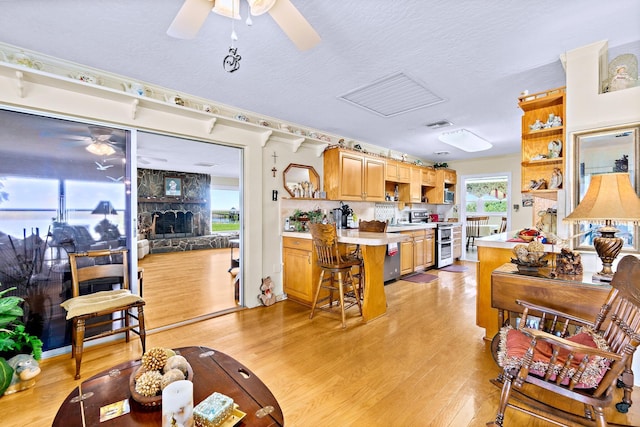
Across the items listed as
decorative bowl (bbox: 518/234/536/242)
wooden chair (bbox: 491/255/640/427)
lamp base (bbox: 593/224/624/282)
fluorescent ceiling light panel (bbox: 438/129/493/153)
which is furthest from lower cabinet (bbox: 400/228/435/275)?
wooden chair (bbox: 491/255/640/427)

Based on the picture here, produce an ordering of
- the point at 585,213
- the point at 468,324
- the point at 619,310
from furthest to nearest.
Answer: the point at 468,324, the point at 585,213, the point at 619,310

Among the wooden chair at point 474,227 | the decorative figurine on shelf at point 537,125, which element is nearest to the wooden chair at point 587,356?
the decorative figurine on shelf at point 537,125

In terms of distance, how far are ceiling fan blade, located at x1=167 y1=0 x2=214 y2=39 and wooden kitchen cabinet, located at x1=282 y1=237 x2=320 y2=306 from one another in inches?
94.1

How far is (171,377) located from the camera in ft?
3.62

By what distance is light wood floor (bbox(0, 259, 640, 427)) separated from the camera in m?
1.63

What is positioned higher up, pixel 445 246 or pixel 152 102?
pixel 152 102

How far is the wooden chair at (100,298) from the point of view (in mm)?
2043

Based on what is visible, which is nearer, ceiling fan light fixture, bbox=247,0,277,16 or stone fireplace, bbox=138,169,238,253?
ceiling fan light fixture, bbox=247,0,277,16

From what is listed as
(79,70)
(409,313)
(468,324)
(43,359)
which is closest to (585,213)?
(468,324)

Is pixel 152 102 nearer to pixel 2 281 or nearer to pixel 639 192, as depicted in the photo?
pixel 2 281

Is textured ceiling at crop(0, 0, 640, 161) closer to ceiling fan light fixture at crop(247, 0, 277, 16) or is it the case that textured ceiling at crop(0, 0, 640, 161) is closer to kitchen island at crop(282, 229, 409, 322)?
ceiling fan light fixture at crop(247, 0, 277, 16)

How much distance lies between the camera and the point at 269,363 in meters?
2.18

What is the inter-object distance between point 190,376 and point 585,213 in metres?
2.36

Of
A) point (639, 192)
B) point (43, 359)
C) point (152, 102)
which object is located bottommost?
point (43, 359)
